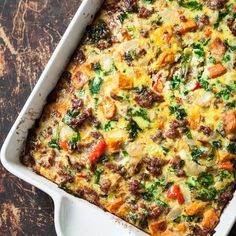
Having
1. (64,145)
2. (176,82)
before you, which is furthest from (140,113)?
(64,145)

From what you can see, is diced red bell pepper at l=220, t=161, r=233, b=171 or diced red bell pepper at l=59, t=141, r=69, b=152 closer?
Answer: diced red bell pepper at l=220, t=161, r=233, b=171

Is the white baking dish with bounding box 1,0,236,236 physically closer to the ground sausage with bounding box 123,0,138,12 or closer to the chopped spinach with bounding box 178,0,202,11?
the ground sausage with bounding box 123,0,138,12

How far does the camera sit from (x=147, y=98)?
404 cm

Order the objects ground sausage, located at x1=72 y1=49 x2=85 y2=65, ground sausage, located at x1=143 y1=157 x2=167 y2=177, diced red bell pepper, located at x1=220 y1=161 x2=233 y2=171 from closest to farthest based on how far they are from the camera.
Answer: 1. diced red bell pepper, located at x1=220 y1=161 x2=233 y2=171
2. ground sausage, located at x1=143 y1=157 x2=167 y2=177
3. ground sausage, located at x1=72 y1=49 x2=85 y2=65

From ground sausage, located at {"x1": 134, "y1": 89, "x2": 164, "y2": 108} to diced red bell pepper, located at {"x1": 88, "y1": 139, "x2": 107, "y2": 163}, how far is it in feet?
1.31

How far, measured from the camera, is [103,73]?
13.7 feet

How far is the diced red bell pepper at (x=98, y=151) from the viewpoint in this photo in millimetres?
4121

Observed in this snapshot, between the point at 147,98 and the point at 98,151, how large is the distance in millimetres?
527

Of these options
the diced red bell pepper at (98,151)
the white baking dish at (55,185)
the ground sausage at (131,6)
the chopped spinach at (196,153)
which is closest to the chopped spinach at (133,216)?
the white baking dish at (55,185)

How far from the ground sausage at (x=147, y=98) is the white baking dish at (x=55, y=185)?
0.66 meters

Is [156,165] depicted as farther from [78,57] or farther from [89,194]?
[78,57]

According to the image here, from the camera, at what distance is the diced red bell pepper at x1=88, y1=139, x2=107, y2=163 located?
412 centimetres

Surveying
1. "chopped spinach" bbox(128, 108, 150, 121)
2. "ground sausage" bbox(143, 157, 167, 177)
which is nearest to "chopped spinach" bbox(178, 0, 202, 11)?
"chopped spinach" bbox(128, 108, 150, 121)

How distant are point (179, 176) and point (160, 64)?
807 mm
